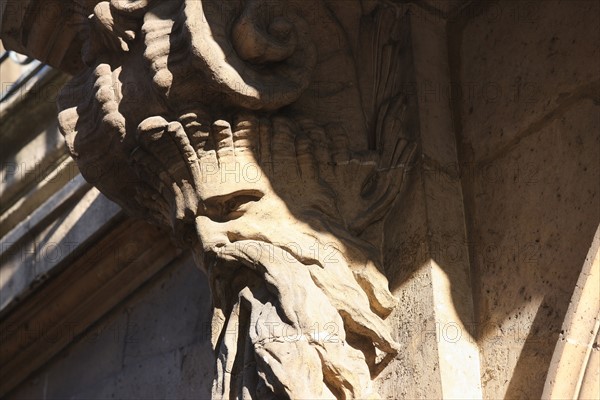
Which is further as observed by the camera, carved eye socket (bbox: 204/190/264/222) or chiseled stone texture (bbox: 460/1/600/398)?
carved eye socket (bbox: 204/190/264/222)

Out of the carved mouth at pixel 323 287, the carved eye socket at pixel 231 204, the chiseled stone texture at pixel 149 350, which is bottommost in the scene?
the chiseled stone texture at pixel 149 350

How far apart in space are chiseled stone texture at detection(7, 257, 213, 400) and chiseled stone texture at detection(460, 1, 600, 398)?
2.77ft

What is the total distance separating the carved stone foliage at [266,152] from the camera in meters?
2.58

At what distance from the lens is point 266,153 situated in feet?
8.95

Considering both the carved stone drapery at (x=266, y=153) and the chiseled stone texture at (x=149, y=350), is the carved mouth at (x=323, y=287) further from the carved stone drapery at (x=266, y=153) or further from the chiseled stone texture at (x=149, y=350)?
the chiseled stone texture at (x=149, y=350)

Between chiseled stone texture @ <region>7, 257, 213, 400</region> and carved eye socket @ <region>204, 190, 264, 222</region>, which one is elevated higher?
carved eye socket @ <region>204, 190, 264, 222</region>

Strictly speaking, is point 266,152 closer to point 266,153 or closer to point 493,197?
point 266,153

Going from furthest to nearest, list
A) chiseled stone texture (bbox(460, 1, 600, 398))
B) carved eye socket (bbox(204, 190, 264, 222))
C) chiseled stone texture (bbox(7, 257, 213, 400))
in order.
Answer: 1. chiseled stone texture (bbox(7, 257, 213, 400))
2. carved eye socket (bbox(204, 190, 264, 222))
3. chiseled stone texture (bbox(460, 1, 600, 398))

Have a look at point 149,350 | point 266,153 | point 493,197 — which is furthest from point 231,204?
point 149,350

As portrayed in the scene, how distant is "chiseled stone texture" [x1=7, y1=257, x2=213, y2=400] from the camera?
11.3 ft

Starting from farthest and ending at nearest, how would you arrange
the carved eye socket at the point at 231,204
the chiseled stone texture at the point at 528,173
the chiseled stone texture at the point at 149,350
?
the chiseled stone texture at the point at 149,350 < the carved eye socket at the point at 231,204 < the chiseled stone texture at the point at 528,173

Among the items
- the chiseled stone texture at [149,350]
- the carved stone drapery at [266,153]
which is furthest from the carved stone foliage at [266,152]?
the chiseled stone texture at [149,350]

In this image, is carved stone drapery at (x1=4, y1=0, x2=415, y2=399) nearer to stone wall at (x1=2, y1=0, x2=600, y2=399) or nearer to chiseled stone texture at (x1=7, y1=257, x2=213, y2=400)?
stone wall at (x1=2, y1=0, x2=600, y2=399)

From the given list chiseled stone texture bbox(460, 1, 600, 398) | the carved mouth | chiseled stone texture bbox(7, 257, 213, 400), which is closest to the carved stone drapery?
the carved mouth
